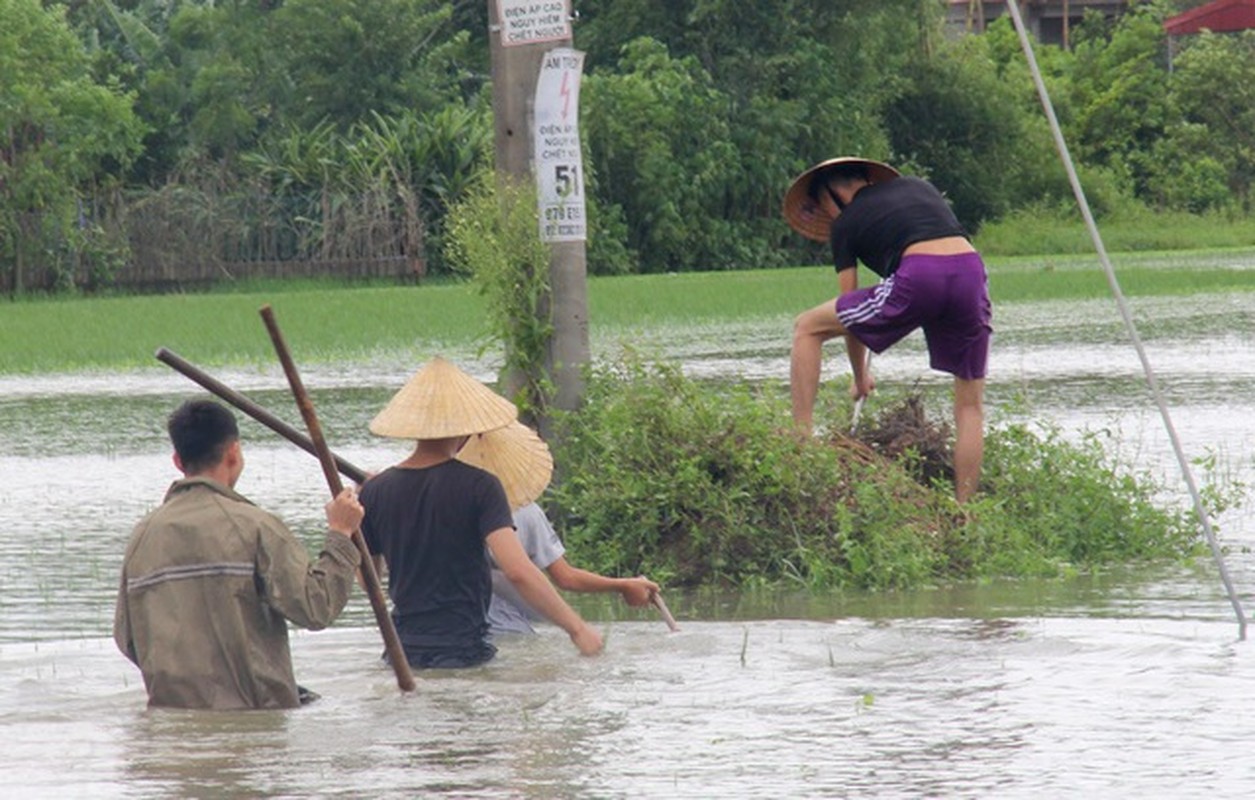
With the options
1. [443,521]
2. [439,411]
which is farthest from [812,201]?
[443,521]

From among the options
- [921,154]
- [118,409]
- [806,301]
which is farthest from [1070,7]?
[118,409]

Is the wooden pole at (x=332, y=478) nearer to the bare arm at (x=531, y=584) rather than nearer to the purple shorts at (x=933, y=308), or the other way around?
the bare arm at (x=531, y=584)

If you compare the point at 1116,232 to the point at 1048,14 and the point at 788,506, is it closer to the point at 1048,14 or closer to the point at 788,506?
the point at 1048,14

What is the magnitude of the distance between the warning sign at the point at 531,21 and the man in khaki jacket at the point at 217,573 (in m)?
4.23

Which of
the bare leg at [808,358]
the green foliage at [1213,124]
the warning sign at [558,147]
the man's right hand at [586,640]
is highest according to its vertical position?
the warning sign at [558,147]

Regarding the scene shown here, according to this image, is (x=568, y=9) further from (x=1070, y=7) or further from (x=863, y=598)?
(x=1070, y=7)

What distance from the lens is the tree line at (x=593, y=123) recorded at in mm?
44719

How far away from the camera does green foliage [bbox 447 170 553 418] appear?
11.2 metres

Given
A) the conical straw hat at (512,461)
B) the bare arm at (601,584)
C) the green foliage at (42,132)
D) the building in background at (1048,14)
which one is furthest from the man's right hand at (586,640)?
the building in background at (1048,14)

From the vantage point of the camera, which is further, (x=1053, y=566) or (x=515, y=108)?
(x=515, y=108)

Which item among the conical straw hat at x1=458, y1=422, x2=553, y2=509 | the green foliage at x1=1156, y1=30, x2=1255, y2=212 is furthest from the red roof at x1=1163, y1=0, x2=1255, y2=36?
the conical straw hat at x1=458, y1=422, x2=553, y2=509

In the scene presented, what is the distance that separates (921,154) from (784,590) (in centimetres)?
5269

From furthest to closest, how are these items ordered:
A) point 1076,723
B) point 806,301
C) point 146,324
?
point 806,301 → point 146,324 → point 1076,723

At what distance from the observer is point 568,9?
11266 millimetres
